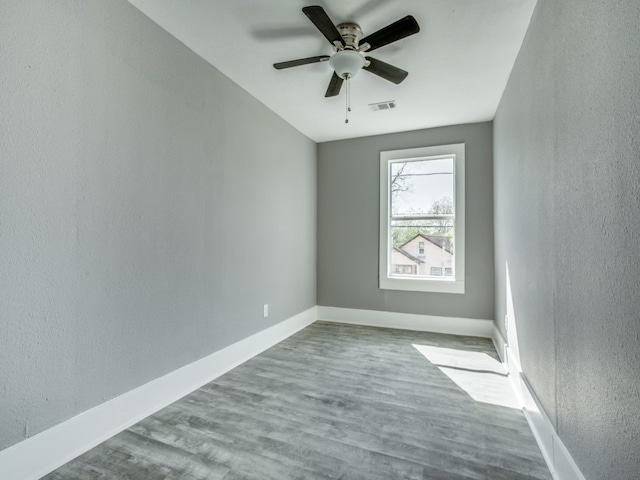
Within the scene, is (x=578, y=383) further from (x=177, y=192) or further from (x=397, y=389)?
(x=177, y=192)

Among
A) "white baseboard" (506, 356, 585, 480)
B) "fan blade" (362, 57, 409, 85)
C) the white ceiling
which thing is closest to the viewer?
"white baseboard" (506, 356, 585, 480)

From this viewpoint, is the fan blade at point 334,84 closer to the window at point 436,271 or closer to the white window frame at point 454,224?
the white window frame at point 454,224

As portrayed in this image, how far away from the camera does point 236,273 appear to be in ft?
9.71

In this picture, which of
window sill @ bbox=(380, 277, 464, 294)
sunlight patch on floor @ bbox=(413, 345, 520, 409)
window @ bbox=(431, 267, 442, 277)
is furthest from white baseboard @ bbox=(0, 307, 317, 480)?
window @ bbox=(431, 267, 442, 277)

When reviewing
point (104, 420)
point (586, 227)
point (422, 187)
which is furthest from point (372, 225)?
point (104, 420)

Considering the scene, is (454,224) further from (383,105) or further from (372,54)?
(372,54)

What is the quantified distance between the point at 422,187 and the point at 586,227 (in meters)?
3.06

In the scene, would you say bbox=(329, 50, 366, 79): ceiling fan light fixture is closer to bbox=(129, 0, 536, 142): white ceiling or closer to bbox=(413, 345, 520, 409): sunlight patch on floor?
bbox=(129, 0, 536, 142): white ceiling

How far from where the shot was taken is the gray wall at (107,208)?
1479 millimetres

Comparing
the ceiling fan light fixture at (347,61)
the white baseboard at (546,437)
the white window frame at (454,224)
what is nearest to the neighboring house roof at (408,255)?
the white window frame at (454,224)

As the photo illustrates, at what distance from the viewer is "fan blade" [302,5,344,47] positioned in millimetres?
1751

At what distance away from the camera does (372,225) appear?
440 cm

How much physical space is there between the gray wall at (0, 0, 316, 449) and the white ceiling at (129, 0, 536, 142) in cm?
25

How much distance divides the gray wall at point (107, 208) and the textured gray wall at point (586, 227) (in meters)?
2.26
